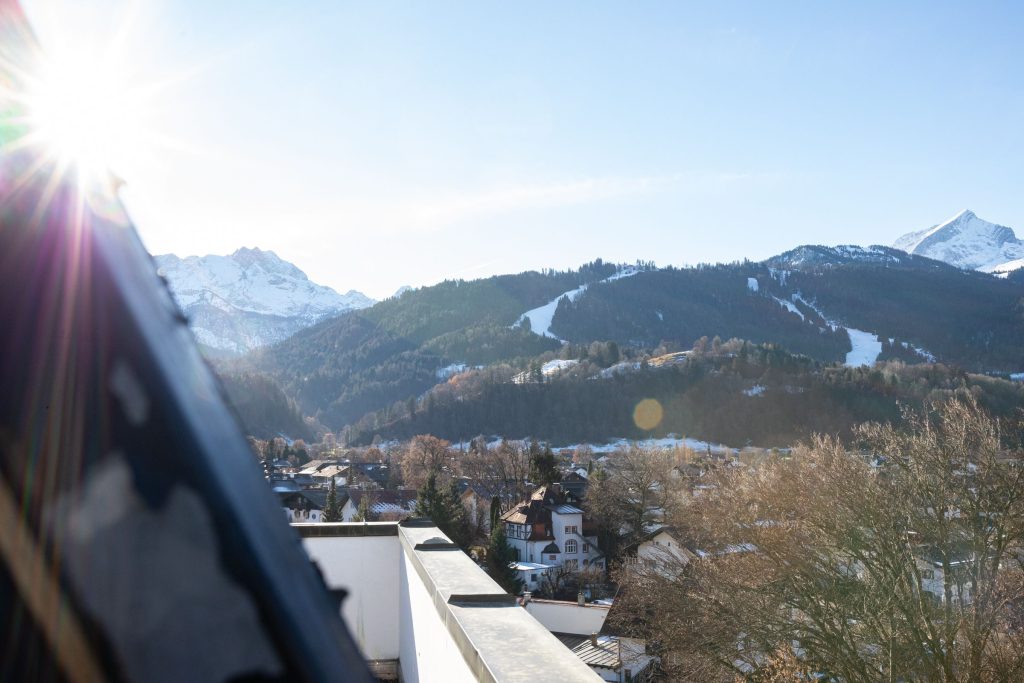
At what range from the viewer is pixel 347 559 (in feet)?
18.9

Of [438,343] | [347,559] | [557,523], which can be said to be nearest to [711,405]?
[557,523]

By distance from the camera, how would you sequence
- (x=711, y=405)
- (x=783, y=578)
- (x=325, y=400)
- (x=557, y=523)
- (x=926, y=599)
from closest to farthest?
(x=926, y=599)
(x=783, y=578)
(x=557, y=523)
(x=711, y=405)
(x=325, y=400)

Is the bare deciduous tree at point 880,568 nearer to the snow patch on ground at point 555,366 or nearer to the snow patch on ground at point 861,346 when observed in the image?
the snow patch on ground at point 555,366

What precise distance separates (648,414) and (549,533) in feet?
212

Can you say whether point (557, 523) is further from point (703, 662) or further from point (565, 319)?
point (565, 319)

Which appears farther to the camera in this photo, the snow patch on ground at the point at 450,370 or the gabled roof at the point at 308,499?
the snow patch on ground at the point at 450,370

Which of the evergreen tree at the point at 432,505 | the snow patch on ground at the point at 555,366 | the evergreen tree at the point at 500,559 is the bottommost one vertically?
the evergreen tree at the point at 500,559

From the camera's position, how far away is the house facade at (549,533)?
38750 mm

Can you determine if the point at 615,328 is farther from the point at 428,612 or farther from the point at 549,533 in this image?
the point at 428,612

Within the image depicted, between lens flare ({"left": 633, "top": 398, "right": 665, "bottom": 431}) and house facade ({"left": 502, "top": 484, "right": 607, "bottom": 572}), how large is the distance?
60.7 meters

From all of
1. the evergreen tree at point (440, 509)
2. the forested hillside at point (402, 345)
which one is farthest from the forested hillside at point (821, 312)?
the evergreen tree at point (440, 509)

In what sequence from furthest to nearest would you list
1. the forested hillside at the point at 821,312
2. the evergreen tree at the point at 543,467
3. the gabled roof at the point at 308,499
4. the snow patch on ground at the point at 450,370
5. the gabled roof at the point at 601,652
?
the forested hillside at the point at 821,312 → the snow patch on ground at the point at 450,370 → the evergreen tree at the point at 543,467 → the gabled roof at the point at 308,499 → the gabled roof at the point at 601,652

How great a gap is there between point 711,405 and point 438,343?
248 ft

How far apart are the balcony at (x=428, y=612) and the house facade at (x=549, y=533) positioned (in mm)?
33273
